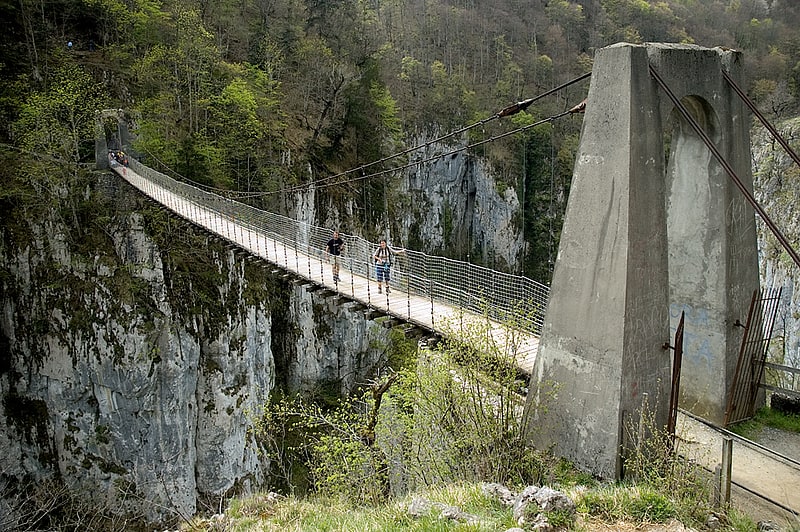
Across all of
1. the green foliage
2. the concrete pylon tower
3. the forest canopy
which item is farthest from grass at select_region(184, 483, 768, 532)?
the forest canopy

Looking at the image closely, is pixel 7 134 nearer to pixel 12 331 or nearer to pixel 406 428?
pixel 12 331

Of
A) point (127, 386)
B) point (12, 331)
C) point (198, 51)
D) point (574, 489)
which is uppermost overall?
point (198, 51)

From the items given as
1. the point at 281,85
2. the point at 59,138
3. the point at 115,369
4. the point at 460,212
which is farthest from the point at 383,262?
the point at 460,212

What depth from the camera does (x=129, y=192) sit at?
14.8 meters

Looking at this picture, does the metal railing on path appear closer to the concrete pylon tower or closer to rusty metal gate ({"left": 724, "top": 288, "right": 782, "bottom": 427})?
the concrete pylon tower

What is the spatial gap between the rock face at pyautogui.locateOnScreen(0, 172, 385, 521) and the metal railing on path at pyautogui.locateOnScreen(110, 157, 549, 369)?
1.33 metres

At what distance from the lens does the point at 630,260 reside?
14.9ft

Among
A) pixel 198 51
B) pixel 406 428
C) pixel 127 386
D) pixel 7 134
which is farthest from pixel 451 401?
pixel 198 51

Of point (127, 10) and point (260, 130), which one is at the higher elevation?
point (127, 10)

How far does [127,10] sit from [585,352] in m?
19.4

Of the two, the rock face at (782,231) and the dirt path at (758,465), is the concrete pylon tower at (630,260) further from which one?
the rock face at (782,231)

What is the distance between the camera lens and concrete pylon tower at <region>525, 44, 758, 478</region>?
455 cm

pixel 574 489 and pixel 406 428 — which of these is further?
pixel 406 428

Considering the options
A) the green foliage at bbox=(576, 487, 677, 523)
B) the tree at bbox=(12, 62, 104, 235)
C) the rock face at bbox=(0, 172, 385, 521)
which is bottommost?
the rock face at bbox=(0, 172, 385, 521)
